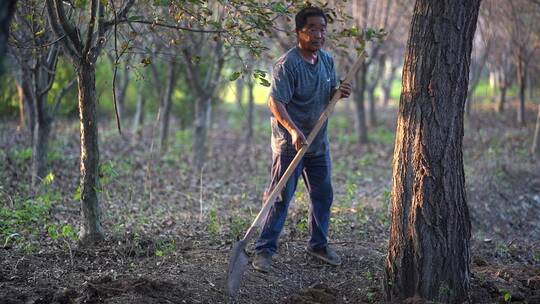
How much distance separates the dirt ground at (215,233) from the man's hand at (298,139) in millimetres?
1086

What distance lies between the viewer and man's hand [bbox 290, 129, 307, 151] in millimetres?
4832

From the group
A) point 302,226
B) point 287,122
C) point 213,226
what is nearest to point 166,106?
point 213,226

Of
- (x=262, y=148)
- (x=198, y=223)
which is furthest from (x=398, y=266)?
(x=262, y=148)

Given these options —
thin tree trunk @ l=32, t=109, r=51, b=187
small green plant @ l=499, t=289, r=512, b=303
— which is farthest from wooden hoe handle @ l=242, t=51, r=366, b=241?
thin tree trunk @ l=32, t=109, r=51, b=187

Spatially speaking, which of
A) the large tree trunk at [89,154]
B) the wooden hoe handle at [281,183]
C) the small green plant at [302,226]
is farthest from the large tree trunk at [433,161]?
the large tree trunk at [89,154]

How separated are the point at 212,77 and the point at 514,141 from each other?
713 centimetres

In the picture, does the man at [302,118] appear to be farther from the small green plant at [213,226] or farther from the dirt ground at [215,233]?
the small green plant at [213,226]

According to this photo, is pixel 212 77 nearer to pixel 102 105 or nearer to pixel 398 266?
pixel 102 105

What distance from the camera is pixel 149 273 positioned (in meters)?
4.88

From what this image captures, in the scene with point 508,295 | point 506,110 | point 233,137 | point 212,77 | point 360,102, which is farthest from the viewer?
point 506,110

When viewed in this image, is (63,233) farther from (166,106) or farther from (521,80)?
(521,80)

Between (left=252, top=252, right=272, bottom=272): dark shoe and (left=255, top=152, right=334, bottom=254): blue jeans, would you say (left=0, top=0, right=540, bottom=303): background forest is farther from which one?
(left=255, top=152, right=334, bottom=254): blue jeans

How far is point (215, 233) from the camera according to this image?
20.6ft

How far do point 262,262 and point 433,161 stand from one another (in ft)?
5.67
